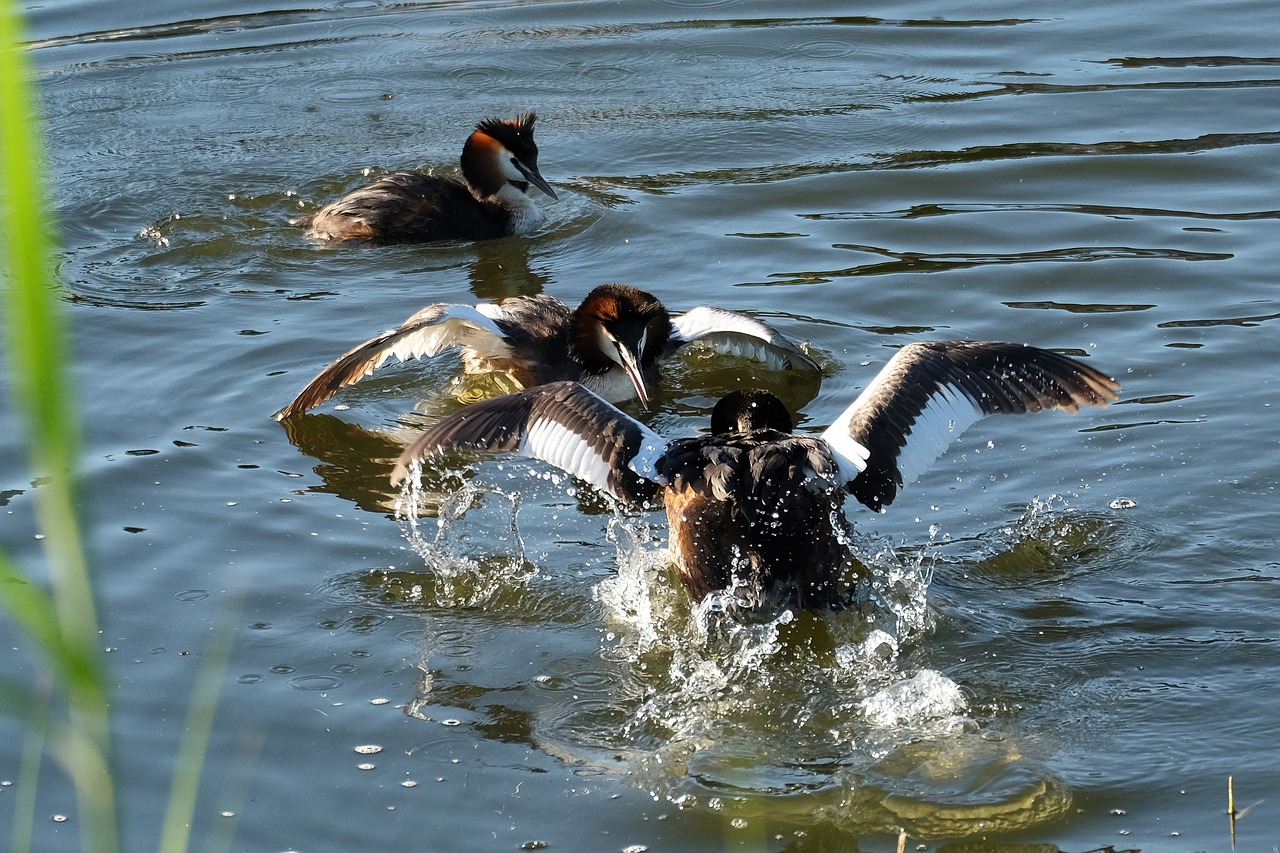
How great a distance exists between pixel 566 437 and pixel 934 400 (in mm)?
1306

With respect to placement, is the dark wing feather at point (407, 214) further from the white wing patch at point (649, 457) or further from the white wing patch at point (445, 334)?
the white wing patch at point (649, 457)

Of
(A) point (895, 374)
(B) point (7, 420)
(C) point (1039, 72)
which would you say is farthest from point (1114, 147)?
(B) point (7, 420)

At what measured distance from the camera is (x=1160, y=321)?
7320 millimetres

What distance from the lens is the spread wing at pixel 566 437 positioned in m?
5.00

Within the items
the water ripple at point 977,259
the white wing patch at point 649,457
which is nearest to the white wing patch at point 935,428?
the white wing patch at point 649,457

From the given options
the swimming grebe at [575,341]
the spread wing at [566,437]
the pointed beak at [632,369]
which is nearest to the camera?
the spread wing at [566,437]

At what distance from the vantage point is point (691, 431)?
6.82 m

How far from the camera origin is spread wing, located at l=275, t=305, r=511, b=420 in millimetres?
6637

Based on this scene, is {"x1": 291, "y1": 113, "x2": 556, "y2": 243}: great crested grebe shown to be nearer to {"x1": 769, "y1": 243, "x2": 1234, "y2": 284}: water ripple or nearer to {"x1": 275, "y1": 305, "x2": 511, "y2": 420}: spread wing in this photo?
{"x1": 769, "y1": 243, "x2": 1234, "y2": 284}: water ripple

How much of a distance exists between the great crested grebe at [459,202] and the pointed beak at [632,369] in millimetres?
2392

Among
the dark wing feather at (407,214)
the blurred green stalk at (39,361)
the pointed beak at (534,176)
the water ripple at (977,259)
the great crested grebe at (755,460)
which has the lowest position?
the blurred green stalk at (39,361)

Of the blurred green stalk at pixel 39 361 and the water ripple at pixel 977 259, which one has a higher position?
the water ripple at pixel 977 259

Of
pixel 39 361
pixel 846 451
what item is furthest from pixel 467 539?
pixel 39 361

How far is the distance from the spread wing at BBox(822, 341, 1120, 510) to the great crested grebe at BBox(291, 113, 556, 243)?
397cm
